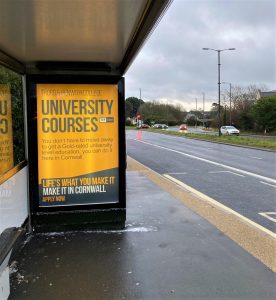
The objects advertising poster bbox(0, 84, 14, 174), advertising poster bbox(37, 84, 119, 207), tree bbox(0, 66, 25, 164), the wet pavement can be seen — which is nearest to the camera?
the wet pavement

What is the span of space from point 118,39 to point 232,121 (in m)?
68.5

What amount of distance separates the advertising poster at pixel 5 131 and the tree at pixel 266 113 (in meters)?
52.6

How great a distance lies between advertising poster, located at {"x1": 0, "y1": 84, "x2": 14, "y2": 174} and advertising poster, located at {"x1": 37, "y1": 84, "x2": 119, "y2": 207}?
54 centimetres

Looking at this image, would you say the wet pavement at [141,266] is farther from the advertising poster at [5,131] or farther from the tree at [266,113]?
the tree at [266,113]

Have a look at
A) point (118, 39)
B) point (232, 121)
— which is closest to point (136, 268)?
point (118, 39)

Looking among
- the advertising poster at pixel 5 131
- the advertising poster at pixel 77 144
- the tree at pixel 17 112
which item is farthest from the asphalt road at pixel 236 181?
the advertising poster at pixel 5 131

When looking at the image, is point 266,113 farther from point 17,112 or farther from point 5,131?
point 5,131

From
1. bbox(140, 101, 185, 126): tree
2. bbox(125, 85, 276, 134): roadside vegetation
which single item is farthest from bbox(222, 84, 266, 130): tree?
bbox(140, 101, 185, 126): tree

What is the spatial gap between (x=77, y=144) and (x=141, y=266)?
2.10 metres

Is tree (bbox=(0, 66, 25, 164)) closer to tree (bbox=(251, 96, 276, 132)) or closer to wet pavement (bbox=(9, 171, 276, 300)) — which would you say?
wet pavement (bbox=(9, 171, 276, 300))

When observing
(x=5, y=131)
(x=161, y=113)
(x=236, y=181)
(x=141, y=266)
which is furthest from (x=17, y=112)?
(x=161, y=113)

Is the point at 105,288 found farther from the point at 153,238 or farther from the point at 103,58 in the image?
the point at 103,58

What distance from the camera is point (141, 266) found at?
4.43m

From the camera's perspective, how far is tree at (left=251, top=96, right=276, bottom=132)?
54250mm
